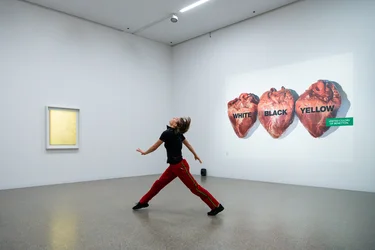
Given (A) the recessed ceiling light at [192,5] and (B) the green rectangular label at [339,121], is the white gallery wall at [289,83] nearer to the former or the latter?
(B) the green rectangular label at [339,121]

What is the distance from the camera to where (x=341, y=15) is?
528 centimetres

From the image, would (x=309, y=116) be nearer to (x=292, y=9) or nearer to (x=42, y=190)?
(x=292, y=9)

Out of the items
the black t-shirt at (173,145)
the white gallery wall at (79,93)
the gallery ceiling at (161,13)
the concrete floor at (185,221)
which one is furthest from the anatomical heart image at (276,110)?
the black t-shirt at (173,145)

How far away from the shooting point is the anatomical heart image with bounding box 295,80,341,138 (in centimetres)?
532

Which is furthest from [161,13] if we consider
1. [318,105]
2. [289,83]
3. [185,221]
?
[185,221]

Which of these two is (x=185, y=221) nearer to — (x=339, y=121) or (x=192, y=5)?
(x=339, y=121)

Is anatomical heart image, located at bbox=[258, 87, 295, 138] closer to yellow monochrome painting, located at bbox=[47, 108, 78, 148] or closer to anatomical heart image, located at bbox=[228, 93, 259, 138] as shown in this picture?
anatomical heart image, located at bbox=[228, 93, 259, 138]

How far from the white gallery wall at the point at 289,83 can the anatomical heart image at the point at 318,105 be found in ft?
0.35

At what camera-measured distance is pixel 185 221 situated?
3.18 meters

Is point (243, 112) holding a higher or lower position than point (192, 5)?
lower

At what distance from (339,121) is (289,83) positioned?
50.6 inches

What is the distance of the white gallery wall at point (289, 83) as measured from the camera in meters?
5.02

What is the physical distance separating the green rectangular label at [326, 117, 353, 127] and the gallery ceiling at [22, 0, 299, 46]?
2.63 meters

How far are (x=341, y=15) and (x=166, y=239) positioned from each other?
516 cm
